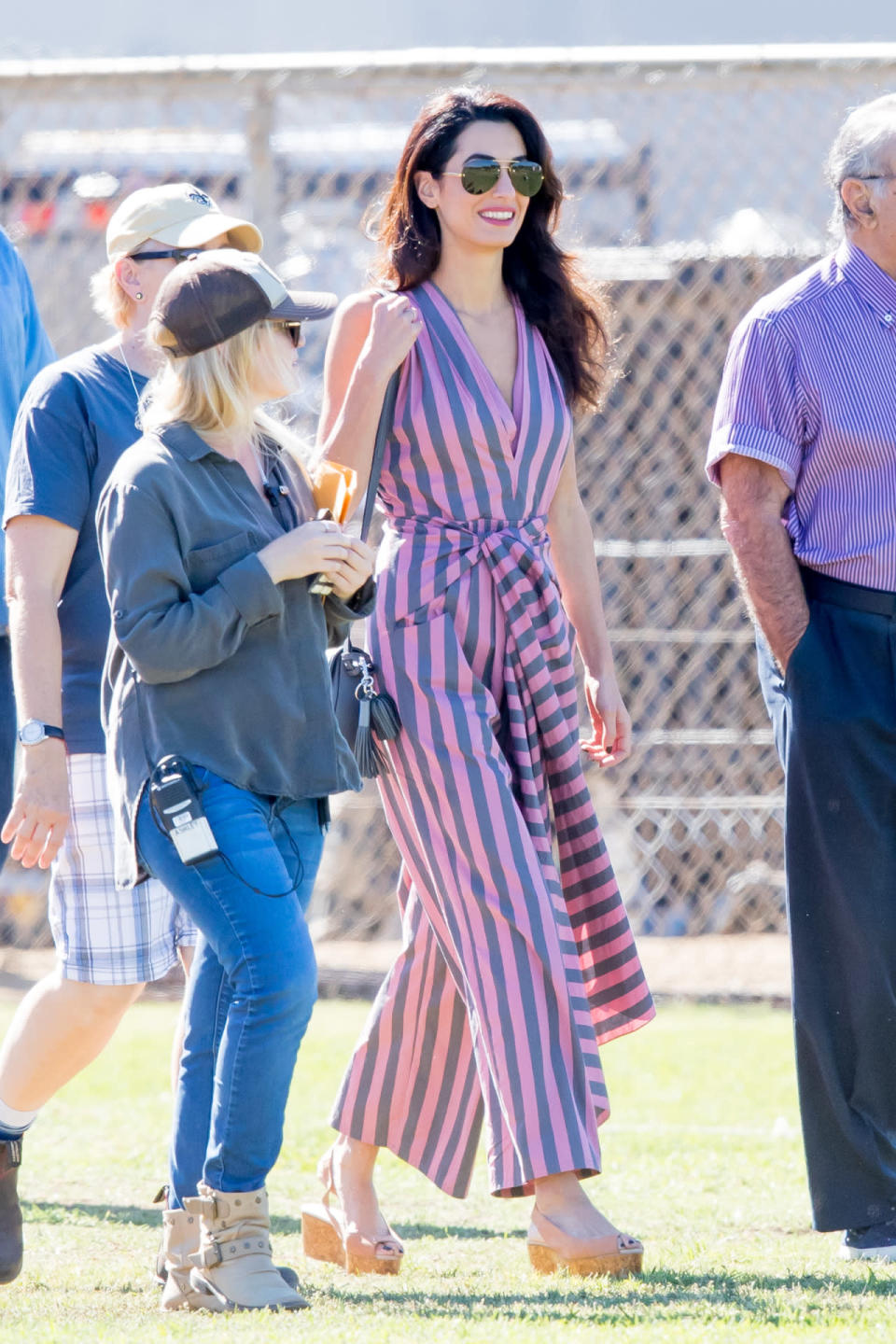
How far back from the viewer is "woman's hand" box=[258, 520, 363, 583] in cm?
304

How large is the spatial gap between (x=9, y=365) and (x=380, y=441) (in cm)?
83

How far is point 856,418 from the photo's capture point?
3611mm

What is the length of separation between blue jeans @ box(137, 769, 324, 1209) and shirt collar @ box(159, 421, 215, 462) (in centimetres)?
51

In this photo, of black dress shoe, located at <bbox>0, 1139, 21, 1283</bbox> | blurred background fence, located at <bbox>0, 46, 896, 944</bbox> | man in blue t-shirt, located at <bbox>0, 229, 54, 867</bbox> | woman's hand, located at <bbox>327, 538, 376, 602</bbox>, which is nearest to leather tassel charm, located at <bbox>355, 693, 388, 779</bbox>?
woman's hand, located at <bbox>327, 538, 376, 602</bbox>

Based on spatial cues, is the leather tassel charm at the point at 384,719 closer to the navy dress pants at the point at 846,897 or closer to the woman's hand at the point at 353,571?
the woman's hand at the point at 353,571

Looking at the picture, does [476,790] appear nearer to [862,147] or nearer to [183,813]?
[183,813]

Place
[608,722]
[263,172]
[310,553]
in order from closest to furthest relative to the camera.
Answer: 1. [310,553]
2. [608,722]
3. [263,172]

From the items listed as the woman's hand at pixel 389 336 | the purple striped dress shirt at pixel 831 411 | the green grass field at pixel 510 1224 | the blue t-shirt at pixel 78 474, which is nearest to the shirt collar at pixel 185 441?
the blue t-shirt at pixel 78 474

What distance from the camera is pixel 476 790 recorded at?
11.5 ft

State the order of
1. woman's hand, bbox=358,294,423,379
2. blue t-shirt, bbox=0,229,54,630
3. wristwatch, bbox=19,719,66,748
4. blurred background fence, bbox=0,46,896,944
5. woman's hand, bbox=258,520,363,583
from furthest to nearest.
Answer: blurred background fence, bbox=0,46,896,944
blue t-shirt, bbox=0,229,54,630
woman's hand, bbox=358,294,423,379
wristwatch, bbox=19,719,66,748
woman's hand, bbox=258,520,363,583

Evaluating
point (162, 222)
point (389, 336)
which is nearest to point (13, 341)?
point (162, 222)

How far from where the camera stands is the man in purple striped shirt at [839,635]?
3.57m

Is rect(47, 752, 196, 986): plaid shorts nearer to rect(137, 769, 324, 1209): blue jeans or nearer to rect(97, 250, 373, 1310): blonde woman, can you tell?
rect(97, 250, 373, 1310): blonde woman

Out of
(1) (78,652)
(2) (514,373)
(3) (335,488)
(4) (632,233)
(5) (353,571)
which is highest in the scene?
(4) (632,233)
